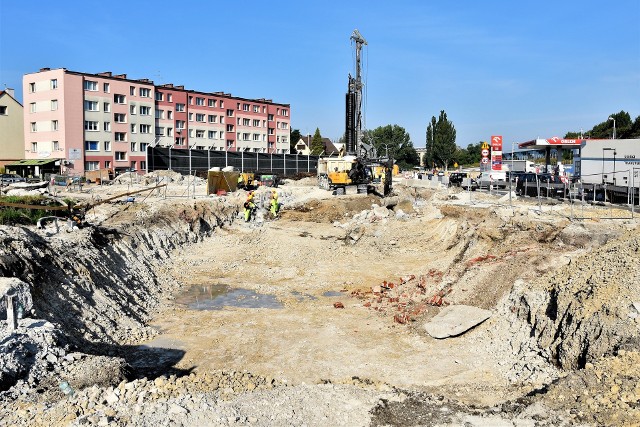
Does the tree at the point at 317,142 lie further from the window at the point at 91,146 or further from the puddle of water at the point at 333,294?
the puddle of water at the point at 333,294

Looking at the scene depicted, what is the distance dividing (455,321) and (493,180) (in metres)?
29.5

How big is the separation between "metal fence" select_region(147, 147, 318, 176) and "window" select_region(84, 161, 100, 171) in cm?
575

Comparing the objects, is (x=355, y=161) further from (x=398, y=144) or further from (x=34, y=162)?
(x=398, y=144)

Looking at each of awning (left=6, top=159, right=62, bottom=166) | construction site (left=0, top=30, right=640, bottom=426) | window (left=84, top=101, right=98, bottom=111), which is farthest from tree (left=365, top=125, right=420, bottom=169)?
construction site (left=0, top=30, right=640, bottom=426)

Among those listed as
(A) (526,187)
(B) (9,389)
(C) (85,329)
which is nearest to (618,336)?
(B) (9,389)

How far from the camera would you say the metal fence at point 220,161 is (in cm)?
5344

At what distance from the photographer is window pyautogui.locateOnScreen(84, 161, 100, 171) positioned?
54.3m

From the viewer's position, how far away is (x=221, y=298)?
17297mm

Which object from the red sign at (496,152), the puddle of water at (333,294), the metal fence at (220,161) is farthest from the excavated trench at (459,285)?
the metal fence at (220,161)

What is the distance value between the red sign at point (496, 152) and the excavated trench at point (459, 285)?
20.6 meters

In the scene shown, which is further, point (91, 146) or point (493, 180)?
point (91, 146)

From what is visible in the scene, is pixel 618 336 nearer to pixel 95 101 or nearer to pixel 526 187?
pixel 526 187

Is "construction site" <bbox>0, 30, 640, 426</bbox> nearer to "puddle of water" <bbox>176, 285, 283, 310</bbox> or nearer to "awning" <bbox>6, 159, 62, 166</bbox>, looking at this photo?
"puddle of water" <bbox>176, 285, 283, 310</bbox>

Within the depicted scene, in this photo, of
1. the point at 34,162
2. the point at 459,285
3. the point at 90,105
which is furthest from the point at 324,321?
the point at 90,105
